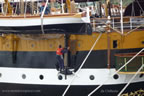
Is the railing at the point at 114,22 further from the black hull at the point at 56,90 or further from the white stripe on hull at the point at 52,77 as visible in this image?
the black hull at the point at 56,90

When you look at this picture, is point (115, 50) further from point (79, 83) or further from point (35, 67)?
point (35, 67)

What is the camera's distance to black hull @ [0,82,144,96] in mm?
14805

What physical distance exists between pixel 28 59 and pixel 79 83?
88.4 inches

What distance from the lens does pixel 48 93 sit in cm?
1562

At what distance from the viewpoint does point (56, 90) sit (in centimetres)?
1540

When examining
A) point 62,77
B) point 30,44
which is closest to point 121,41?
point 62,77

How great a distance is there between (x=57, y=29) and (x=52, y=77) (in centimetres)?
199

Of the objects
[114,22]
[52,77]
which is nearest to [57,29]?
[52,77]

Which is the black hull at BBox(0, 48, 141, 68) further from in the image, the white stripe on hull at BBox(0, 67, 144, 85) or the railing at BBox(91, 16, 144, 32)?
the railing at BBox(91, 16, 144, 32)

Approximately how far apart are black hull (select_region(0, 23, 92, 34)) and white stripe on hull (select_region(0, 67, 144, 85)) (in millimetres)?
1569

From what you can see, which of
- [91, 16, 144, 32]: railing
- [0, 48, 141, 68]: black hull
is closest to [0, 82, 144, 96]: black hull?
[0, 48, 141, 68]: black hull

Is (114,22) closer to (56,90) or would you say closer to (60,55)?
(60,55)

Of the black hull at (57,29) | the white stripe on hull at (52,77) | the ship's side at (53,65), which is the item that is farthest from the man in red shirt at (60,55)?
the black hull at (57,29)

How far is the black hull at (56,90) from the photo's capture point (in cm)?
1480
